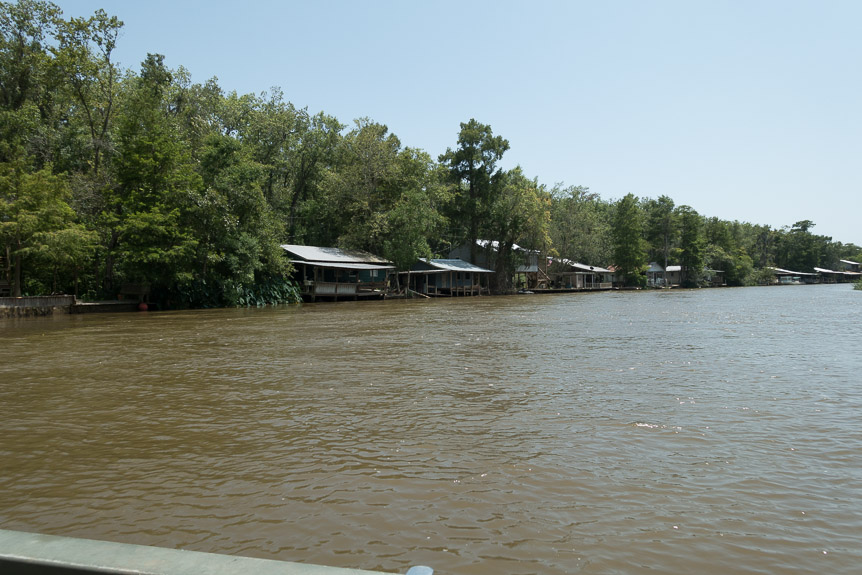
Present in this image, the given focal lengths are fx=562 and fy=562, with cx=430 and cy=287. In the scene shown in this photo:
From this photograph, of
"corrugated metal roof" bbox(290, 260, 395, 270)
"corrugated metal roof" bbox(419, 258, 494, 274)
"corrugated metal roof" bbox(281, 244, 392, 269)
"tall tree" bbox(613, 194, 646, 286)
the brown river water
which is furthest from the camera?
"tall tree" bbox(613, 194, 646, 286)

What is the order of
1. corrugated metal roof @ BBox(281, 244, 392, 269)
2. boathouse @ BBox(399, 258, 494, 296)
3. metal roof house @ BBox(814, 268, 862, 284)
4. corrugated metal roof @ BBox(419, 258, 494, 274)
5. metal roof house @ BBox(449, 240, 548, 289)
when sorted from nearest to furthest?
corrugated metal roof @ BBox(281, 244, 392, 269) → corrugated metal roof @ BBox(419, 258, 494, 274) → boathouse @ BBox(399, 258, 494, 296) → metal roof house @ BBox(449, 240, 548, 289) → metal roof house @ BBox(814, 268, 862, 284)

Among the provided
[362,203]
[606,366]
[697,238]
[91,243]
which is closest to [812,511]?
[606,366]

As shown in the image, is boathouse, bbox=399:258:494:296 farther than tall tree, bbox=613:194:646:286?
No

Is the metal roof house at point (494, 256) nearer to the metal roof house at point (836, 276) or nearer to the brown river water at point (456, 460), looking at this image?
the brown river water at point (456, 460)

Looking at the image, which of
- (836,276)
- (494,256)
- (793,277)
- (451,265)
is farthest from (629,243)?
(836,276)

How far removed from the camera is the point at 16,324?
2164 centimetres

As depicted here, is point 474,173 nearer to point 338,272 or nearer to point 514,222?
point 514,222

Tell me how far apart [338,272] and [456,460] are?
1457 inches

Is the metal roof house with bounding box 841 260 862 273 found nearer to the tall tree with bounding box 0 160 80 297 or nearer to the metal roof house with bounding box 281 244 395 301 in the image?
the metal roof house with bounding box 281 244 395 301

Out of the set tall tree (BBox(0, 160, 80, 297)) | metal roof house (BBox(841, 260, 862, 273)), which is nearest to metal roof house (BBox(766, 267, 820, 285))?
metal roof house (BBox(841, 260, 862, 273))

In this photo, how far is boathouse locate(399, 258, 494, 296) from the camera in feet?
158

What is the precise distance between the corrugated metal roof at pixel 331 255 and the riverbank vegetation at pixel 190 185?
1.52 metres

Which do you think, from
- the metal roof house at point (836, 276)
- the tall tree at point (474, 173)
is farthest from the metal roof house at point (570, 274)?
the metal roof house at point (836, 276)

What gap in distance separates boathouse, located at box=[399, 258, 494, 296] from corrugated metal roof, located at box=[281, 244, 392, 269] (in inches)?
138
